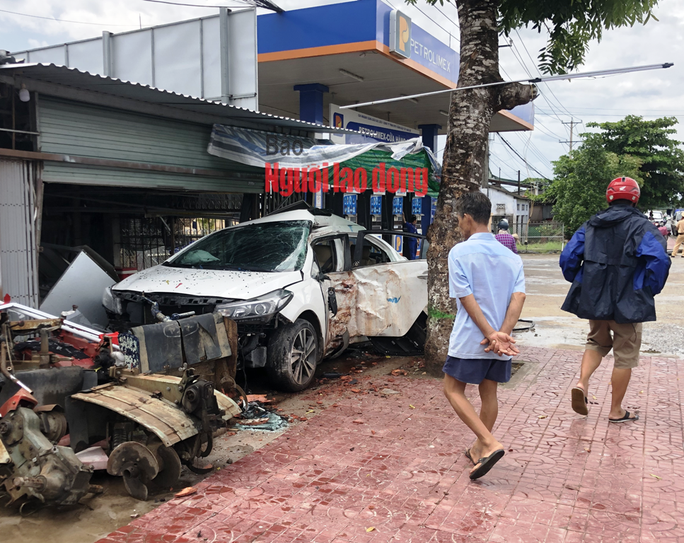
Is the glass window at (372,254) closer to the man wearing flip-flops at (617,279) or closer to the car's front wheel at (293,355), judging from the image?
the car's front wheel at (293,355)

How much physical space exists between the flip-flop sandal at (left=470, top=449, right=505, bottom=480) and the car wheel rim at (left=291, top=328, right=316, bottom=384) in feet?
8.04

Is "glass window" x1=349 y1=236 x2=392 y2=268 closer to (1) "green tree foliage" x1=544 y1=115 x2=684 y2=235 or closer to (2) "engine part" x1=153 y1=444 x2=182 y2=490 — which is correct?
(2) "engine part" x1=153 y1=444 x2=182 y2=490

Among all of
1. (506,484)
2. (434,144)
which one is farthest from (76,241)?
(434,144)

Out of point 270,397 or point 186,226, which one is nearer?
point 270,397

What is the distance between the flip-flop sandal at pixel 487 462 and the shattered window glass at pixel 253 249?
10.1ft

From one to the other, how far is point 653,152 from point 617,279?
1568 inches

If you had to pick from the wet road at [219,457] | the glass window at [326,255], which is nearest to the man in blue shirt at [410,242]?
the wet road at [219,457]

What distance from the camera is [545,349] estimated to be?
8523mm

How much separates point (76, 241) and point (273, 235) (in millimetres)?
4875

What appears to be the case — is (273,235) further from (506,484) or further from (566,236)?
(566,236)

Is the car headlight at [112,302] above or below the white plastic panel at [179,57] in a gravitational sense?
below

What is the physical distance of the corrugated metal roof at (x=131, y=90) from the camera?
5.86 metres

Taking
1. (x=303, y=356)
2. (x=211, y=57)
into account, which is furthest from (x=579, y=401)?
(x=211, y=57)

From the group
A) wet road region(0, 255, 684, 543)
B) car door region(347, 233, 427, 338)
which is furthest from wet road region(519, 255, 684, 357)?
car door region(347, 233, 427, 338)
